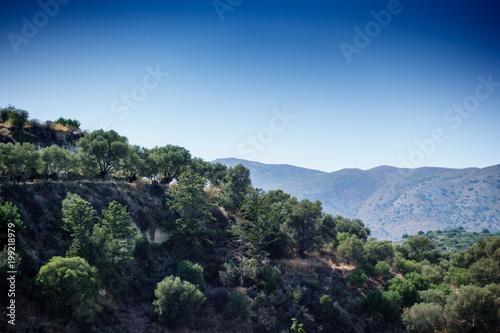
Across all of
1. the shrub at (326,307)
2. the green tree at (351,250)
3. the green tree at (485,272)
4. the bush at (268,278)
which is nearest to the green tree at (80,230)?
the bush at (268,278)

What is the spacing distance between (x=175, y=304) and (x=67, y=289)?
33.1 feet

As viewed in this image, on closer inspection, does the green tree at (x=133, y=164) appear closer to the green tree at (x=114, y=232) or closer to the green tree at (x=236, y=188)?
the green tree at (x=114, y=232)

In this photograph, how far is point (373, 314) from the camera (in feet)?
118

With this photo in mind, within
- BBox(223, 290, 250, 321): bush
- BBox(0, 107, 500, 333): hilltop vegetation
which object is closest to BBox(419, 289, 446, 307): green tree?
BBox(0, 107, 500, 333): hilltop vegetation

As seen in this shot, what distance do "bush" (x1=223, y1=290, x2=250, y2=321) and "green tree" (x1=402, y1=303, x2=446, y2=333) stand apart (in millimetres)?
20233

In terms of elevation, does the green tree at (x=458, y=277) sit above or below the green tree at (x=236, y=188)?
below

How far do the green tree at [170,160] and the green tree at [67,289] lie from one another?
24.6 metres

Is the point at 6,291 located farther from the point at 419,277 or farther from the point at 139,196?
the point at 419,277

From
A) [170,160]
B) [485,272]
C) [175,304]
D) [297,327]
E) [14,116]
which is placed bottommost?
[297,327]

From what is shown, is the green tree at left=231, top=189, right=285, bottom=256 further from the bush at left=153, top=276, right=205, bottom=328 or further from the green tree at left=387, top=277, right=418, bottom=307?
the green tree at left=387, top=277, right=418, bottom=307

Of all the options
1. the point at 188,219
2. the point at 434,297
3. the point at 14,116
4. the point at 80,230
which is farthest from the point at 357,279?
the point at 14,116

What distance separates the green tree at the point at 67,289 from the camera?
68.2ft

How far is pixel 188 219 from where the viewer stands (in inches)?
1501

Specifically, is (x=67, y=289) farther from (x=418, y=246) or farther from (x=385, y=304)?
(x=418, y=246)
